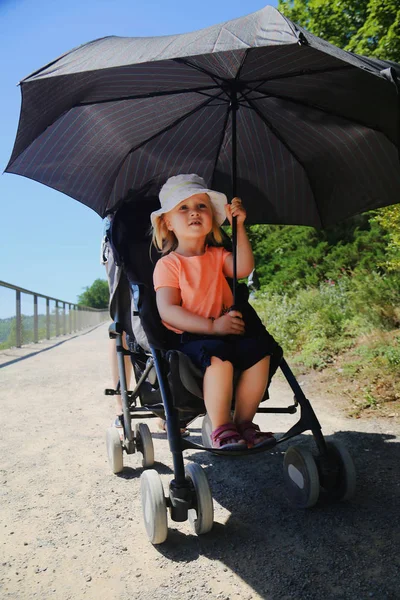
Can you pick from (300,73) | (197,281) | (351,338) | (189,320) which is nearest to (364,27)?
(351,338)

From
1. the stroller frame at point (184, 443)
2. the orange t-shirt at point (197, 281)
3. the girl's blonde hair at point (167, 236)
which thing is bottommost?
the stroller frame at point (184, 443)

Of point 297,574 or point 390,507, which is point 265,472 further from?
point 297,574

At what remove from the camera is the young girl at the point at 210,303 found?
7.92 ft

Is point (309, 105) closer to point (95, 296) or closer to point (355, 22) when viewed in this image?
point (355, 22)

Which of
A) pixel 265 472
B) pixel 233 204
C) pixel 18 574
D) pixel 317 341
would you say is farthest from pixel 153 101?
pixel 317 341

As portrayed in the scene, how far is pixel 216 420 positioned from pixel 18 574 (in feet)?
3.39

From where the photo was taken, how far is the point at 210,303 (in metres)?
2.93

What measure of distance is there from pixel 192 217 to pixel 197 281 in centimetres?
39

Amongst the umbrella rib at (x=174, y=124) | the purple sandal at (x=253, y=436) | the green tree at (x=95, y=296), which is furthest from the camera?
the green tree at (x=95, y=296)

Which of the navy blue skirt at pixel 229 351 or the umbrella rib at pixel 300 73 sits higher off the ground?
the umbrella rib at pixel 300 73

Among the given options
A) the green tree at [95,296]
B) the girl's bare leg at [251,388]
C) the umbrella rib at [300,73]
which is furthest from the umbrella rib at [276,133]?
the green tree at [95,296]

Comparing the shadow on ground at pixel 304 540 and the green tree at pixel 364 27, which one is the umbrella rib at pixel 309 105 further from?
the green tree at pixel 364 27

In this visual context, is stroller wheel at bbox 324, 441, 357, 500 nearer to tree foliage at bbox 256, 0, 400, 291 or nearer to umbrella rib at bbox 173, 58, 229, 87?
umbrella rib at bbox 173, 58, 229, 87

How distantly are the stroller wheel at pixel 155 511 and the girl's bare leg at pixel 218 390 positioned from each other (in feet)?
→ 1.25
